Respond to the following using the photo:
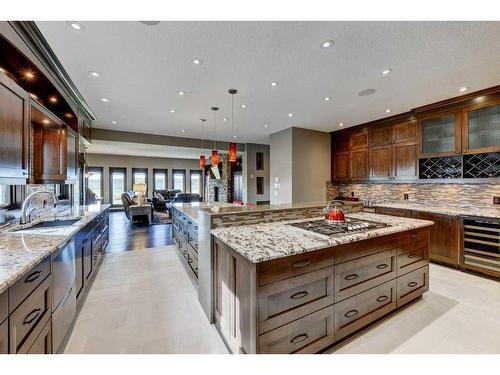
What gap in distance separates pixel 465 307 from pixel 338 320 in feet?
5.74

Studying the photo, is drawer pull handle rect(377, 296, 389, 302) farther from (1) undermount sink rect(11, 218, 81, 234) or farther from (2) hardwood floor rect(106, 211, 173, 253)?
(2) hardwood floor rect(106, 211, 173, 253)

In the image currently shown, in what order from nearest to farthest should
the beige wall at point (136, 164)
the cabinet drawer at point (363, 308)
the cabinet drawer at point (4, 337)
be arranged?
the cabinet drawer at point (4, 337), the cabinet drawer at point (363, 308), the beige wall at point (136, 164)

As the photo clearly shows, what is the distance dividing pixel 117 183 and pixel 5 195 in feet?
31.9

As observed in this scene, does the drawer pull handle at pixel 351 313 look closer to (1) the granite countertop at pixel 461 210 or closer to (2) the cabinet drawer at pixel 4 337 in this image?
(2) the cabinet drawer at pixel 4 337

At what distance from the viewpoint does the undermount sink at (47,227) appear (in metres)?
2.01

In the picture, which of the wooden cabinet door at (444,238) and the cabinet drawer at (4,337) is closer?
the cabinet drawer at (4,337)

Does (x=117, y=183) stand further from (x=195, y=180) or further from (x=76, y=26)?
(x=76, y=26)

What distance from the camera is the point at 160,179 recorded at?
12.2m

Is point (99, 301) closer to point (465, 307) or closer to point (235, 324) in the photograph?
point (235, 324)

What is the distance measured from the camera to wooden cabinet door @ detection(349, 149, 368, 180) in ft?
16.7

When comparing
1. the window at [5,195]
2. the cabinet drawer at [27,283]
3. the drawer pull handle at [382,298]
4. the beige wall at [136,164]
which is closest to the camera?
the cabinet drawer at [27,283]

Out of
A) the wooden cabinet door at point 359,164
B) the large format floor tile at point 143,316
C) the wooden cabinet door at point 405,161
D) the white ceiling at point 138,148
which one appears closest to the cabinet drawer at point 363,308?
the large format floor tile at point 143,316

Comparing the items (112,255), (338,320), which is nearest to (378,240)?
(338,320)

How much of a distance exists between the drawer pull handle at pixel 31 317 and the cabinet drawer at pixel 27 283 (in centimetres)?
14
